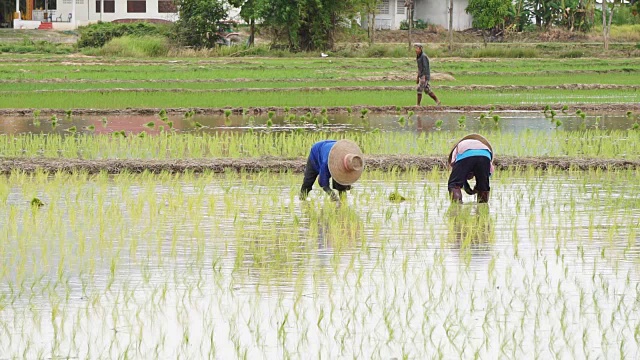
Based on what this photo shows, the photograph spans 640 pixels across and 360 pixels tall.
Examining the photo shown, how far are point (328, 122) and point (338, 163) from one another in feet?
23.7

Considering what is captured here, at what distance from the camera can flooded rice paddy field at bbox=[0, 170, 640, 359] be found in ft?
16.0

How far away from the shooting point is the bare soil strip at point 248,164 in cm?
1015

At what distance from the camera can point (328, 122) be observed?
50.1ft

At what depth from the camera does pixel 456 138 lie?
12.9 metres

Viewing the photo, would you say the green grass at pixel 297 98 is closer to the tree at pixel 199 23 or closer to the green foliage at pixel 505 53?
the green foliage at pixel 505 53

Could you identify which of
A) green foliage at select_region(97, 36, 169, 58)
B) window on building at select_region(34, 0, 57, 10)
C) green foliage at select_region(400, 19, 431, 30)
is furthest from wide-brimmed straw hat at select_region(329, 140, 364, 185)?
window on building at select_region(34, 0, 57, 10)

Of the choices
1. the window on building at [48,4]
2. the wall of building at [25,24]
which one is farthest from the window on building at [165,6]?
the wall of building at [25,24]

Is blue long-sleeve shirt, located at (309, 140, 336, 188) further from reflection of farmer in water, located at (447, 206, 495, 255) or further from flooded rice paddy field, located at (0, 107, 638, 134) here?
flooded rice paddy field, located at (0, 107, 638, 134)

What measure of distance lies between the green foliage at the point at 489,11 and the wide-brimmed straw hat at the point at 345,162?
117ft

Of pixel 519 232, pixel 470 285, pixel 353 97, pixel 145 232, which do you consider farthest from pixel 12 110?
pixel 470 285

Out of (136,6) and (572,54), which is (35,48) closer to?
(136,6)

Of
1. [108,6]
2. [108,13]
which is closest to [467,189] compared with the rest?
[108,13]

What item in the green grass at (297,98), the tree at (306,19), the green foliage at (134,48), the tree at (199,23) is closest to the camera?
the green grass at (297,98)

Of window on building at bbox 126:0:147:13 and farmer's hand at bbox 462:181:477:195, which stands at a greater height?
window on building at bbox 126:0:147:13
